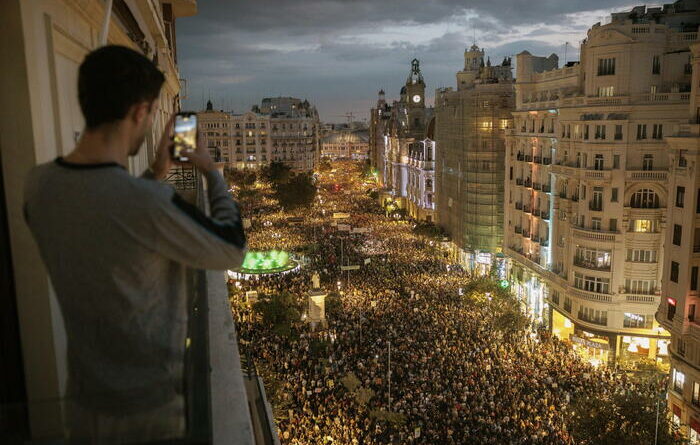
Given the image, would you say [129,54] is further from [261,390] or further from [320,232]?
[320,232]

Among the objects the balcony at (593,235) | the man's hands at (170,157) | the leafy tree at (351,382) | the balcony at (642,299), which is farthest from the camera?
the balcony at (593,235)

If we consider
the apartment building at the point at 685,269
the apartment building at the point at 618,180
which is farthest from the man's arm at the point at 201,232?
the apartment building at the point at 618,180

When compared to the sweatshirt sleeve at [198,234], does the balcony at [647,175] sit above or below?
below

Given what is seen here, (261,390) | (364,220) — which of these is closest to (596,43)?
(261,390)

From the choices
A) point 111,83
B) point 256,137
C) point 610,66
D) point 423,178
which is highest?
point 610,66

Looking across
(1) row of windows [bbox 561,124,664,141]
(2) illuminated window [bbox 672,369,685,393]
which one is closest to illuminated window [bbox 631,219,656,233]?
(1) row of windows [bbox 561,124,664,141]

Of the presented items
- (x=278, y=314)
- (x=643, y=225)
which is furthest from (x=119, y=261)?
(x=643, y=225)

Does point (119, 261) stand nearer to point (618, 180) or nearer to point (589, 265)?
point (618, 180)

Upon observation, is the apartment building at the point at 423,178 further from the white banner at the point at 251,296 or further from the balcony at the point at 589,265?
the white banner at the point at 251,296
